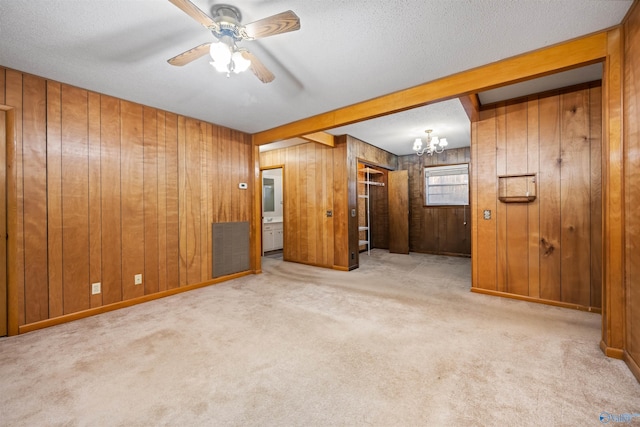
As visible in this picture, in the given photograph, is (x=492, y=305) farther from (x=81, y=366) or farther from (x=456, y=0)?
(x=81, y=366)

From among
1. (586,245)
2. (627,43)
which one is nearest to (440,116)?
(627,43)

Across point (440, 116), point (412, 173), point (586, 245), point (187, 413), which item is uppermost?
point (440, 116)

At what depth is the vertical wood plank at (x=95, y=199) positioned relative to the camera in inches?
117

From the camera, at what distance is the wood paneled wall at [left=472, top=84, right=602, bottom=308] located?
2963mm

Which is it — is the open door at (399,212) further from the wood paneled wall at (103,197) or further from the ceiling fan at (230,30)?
the ceiling fan at (230,30)

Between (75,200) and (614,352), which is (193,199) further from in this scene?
(614,352)

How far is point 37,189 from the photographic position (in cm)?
265

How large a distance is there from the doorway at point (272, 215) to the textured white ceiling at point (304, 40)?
162 inches

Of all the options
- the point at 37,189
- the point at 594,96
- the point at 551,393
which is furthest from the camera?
the point at 594,96

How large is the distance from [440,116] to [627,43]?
7.21 ft

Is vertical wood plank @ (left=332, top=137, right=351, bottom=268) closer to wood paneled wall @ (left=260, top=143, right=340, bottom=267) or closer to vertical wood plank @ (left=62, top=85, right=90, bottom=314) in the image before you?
wood paneled wall @ (left=260, top=143, right=340, bottom=267)

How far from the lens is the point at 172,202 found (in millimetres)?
3680

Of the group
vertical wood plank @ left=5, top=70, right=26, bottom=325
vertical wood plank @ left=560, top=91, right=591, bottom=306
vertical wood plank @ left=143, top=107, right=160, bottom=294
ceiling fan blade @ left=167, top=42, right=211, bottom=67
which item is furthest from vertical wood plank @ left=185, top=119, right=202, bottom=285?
vertical wood plank @ left=560, top=91, right=591, bottom=306

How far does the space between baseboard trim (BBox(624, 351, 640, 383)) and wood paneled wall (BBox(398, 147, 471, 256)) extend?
14.5 ft
